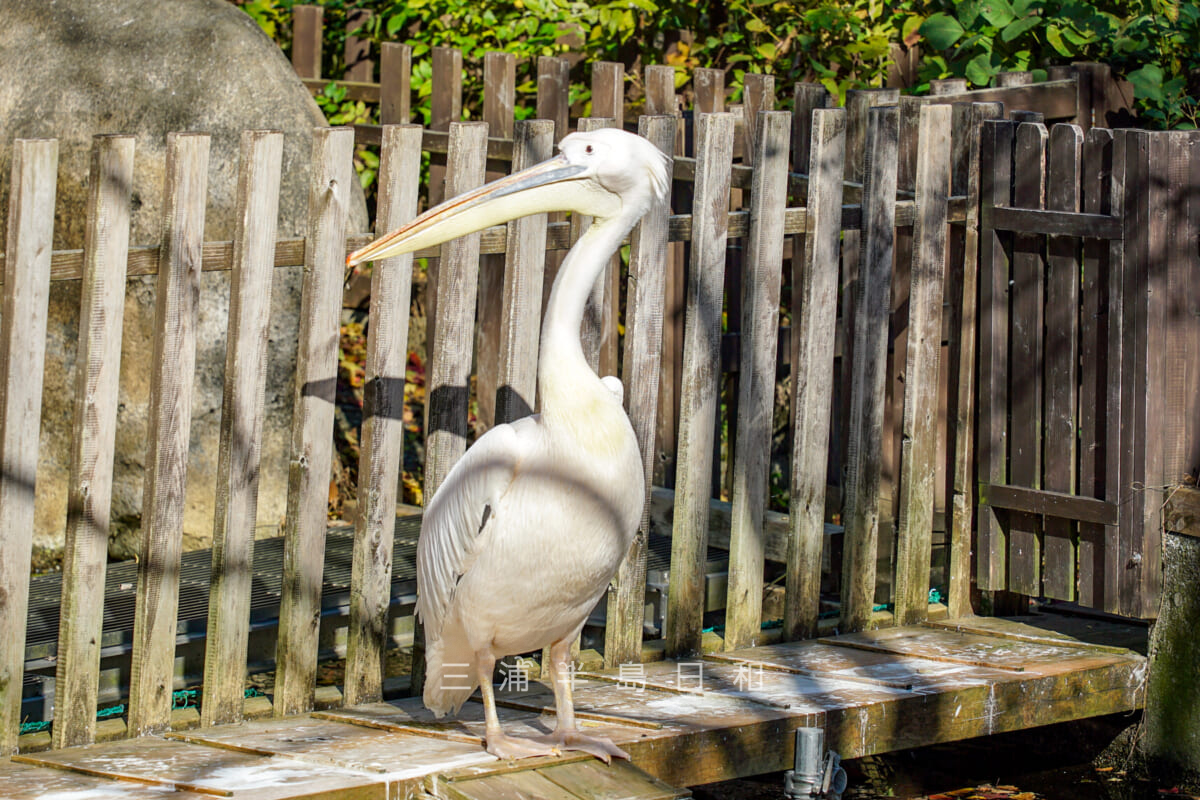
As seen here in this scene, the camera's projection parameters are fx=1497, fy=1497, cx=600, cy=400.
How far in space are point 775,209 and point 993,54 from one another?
2.84 metres

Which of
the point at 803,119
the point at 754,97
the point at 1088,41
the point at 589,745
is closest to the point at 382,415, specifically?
the point at 589,745

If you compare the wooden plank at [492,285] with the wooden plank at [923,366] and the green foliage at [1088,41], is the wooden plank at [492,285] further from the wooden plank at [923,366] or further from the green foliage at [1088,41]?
the green foliage at [1088,41]

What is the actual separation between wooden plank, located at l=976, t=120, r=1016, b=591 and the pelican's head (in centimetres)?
194

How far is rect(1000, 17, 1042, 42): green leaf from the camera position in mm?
6898

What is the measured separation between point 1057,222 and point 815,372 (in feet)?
3.16

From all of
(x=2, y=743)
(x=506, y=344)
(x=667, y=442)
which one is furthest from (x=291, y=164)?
(x=2, y=743)

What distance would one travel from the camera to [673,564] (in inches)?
194

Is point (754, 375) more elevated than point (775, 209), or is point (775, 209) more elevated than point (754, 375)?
point (775, 209)

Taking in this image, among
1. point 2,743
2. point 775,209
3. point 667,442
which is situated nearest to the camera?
point 2,743

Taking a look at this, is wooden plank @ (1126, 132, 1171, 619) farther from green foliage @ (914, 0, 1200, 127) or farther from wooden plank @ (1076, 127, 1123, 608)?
green foliage @ (914, 0, 1200, 127)

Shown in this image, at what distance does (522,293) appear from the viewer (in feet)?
14.8

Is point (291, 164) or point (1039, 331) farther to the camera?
point (291, 164)

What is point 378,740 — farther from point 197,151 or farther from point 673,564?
point 197,151

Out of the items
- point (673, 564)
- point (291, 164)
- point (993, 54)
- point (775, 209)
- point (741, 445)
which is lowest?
point (673, 564)
